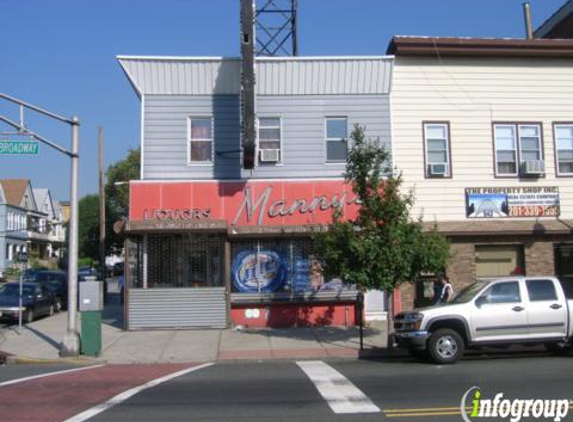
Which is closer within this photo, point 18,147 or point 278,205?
point 18,147

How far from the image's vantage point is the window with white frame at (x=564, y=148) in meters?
20.6

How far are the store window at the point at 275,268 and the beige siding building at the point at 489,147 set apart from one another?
119 inches

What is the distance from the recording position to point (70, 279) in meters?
15.7

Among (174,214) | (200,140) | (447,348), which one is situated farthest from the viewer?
(200,140)

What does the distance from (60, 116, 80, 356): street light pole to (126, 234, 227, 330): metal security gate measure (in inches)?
131

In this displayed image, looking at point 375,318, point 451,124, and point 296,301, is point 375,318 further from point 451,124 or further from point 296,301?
point 451,124

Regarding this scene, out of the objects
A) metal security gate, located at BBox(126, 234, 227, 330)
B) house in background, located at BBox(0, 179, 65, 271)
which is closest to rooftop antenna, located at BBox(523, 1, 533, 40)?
metal security gate, located at BBox(126, 234, 227, 330)

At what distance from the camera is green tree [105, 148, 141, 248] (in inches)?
2039

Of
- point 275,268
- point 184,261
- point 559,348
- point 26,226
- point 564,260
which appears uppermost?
point 26,226

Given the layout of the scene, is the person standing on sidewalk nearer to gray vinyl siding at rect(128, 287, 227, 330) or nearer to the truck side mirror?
the truck side mirror

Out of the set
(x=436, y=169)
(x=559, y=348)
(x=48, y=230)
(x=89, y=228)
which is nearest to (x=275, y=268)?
(x=436, y=169)

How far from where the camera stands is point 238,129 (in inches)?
792

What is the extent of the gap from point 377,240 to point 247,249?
18.7 feet

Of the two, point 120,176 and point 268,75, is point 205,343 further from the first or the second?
point 120,176
